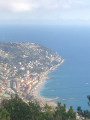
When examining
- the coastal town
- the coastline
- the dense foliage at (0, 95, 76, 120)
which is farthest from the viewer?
the coastal town

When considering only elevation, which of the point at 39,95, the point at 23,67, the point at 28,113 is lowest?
the point at 28,113

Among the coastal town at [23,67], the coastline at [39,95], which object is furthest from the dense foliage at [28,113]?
the coastal town at [23,67]

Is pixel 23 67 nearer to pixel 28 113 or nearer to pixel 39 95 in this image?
pixel 39 95

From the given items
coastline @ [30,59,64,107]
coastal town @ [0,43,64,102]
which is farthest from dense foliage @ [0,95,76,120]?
coastal town @ [0,43,64,102]

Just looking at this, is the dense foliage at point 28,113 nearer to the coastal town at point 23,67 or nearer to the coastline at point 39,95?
the coastline at point 39,95

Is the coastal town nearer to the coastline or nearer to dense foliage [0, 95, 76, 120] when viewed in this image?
the coastline

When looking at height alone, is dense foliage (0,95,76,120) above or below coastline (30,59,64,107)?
below

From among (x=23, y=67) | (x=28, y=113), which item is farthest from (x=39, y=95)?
(x=28, y=113)

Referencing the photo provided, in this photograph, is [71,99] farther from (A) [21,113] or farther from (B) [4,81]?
(A) [21,113]

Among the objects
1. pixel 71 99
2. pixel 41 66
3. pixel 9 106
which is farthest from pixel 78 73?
pixel 9 106
